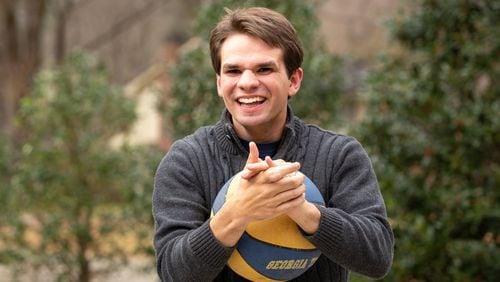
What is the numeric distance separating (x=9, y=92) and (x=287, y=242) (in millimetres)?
11027

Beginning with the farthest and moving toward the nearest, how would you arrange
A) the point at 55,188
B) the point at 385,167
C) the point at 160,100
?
the point at 55,188
the point at 160,100
the point at 385,167

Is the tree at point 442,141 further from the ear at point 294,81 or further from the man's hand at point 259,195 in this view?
the man's hand at point 259,195

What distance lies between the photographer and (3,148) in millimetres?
8578

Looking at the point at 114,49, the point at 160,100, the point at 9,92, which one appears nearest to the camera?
the point at 160,100

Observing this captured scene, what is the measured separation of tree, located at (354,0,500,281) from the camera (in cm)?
628

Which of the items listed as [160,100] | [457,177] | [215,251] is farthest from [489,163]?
[215,251]

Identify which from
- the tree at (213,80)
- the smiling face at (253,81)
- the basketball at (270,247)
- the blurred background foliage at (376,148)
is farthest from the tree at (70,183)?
the basketball at (270,247)

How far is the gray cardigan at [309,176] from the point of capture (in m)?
2.74

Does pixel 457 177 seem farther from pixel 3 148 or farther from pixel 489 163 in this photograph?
pixel 3 148

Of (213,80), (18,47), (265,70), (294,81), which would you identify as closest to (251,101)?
(265,70)

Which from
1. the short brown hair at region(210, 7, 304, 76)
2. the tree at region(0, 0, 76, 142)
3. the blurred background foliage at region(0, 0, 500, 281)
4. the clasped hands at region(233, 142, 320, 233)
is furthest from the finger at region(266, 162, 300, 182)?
the tree at region(0, 0, 76, 142)

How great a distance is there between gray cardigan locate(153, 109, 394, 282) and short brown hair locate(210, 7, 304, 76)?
221mm

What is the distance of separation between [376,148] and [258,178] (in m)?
4.40

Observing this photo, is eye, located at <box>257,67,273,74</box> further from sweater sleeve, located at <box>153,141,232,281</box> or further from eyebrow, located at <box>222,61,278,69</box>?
sweater sleeve, located at <box>153,141,232,281</box>
